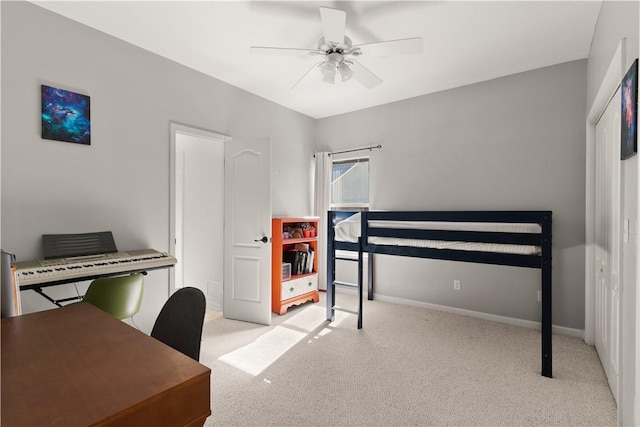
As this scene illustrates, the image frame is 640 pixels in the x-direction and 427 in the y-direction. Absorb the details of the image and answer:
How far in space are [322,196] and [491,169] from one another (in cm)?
230

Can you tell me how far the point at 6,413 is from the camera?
688 mm

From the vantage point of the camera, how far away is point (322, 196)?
4.86m

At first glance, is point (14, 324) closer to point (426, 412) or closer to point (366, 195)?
point (426, 412)

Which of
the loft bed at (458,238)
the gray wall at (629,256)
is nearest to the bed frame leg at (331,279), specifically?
the loft bed at (458,238)

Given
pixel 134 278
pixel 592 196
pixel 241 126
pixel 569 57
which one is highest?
pixel 569 57

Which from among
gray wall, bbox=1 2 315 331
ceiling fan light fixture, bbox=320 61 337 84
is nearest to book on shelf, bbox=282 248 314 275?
gray wall, bbox=1 2 315 331

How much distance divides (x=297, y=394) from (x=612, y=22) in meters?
3.10

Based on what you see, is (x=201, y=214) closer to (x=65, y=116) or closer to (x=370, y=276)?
(x=65, y=116)

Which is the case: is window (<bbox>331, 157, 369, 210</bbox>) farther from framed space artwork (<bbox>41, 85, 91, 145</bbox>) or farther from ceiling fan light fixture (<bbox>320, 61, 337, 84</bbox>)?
Result: framed space artwork (<bbox>41, 85, 91, 145</bbox>)

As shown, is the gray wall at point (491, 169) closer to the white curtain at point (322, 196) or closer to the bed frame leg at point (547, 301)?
the white curtain at point (322, 196)

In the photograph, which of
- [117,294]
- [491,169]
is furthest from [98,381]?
[491,169]

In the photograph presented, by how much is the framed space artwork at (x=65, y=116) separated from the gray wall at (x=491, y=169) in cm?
322

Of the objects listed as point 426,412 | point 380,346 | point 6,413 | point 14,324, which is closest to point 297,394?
point 426,412

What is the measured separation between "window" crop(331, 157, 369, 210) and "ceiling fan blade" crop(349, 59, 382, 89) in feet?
5.60
